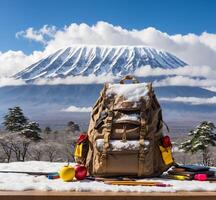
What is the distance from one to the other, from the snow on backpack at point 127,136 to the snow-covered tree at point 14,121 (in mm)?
19952

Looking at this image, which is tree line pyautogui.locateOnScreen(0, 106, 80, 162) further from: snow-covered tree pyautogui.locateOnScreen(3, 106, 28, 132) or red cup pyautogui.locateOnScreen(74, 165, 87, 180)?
red cup pyautogui.locateOnScreen(74, 165, 87, 180)

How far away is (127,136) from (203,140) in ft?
63.7

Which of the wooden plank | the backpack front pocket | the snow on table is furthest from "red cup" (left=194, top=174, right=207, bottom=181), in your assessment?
the wooden plank

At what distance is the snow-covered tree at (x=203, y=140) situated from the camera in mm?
22981

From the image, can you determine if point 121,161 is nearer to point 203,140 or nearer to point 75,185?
point 75,185

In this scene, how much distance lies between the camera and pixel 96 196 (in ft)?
11.0

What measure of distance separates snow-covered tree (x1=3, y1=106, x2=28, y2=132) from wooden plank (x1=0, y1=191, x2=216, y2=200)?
20927 mm

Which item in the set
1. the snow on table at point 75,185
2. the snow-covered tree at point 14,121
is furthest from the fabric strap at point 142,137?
the snow-covered tree at point 14,121

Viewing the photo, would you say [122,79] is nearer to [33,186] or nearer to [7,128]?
[33,186]

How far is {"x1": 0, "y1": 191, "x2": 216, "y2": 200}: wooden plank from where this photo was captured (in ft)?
10.9

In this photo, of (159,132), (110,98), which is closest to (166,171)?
(159,132)

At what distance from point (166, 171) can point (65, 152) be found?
1753 centimetres

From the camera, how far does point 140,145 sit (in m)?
4.18

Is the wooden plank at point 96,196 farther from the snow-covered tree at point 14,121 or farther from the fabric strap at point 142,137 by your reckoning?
the snow-covered tree at point 14,121
